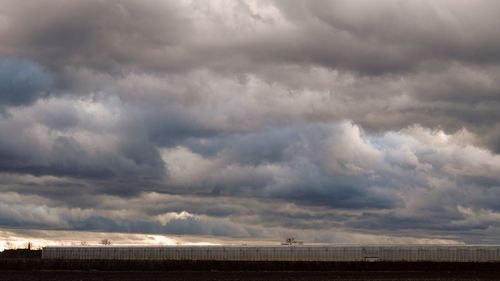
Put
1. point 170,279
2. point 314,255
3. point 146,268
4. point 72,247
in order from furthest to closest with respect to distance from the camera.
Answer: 1. point 72,247
2. point 314,255
3. point 146,268
4. point 170,279

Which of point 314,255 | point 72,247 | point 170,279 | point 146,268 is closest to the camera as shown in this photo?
point 170,279

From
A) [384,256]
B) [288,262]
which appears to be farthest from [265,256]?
[384,256]

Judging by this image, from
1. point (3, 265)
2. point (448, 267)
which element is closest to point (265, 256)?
point (448, 267)

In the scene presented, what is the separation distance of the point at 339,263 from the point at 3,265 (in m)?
65.1

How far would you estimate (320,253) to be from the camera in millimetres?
159875

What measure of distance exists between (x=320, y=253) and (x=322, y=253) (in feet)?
1.37

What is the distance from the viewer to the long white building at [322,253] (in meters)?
158

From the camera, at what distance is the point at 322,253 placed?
160 m

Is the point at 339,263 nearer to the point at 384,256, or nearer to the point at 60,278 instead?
the point at 384,256

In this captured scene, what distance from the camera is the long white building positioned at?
158 metres

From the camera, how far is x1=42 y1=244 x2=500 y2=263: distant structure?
15850 centimetres

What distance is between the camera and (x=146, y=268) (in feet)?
489

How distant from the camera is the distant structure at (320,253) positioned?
520ft

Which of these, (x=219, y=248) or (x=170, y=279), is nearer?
(x=170, y=279)
